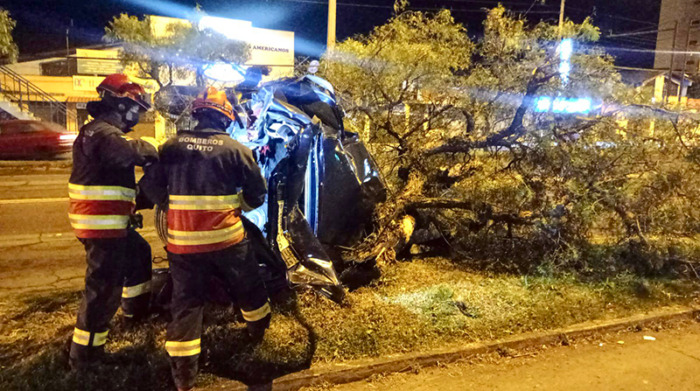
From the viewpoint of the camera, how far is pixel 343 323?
170 inches

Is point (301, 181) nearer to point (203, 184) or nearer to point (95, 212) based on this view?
point (203, 184)

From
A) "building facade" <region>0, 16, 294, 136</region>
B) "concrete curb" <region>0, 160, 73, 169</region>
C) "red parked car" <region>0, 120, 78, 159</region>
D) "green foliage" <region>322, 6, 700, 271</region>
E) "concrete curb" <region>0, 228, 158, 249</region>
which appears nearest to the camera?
"green foliage" <region>322, 6, 700, 271</region>

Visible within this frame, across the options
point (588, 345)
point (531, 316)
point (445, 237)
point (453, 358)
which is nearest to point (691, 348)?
point (588, 345)

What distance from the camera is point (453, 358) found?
4.05 m

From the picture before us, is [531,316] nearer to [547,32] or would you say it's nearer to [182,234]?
[182,234]

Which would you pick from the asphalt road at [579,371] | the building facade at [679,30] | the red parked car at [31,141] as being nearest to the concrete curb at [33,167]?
the red parked car at [31,141]

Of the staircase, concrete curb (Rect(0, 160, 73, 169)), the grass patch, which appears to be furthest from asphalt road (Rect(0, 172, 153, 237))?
the staircase

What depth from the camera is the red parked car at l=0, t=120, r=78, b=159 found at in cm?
1612

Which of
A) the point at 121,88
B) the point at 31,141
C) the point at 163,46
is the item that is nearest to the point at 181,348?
the point at 121,88

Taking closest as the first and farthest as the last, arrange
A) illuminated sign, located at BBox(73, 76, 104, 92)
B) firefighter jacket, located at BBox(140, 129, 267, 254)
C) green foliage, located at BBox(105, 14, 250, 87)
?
firefighter jacket, located at BBox(140, 129, 267, 254), green foliage, located at BBox(105, 14, 250, 87), illuminated sign, located at BBox(73, 76, 104, 92)

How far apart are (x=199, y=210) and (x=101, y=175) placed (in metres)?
0.73

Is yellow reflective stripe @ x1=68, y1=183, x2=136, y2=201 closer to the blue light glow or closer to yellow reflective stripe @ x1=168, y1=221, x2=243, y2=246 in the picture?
yellow reflective stripe @ x1=168, y1=221, x2=243, y2=246

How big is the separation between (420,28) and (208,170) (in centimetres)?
466

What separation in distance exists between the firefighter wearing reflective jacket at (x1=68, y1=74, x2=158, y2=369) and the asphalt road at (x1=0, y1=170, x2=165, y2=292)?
218 cm
